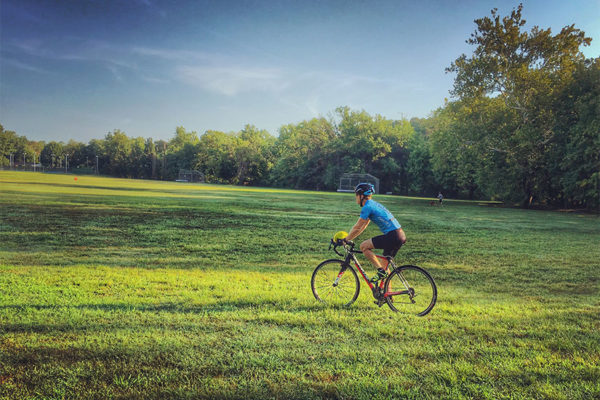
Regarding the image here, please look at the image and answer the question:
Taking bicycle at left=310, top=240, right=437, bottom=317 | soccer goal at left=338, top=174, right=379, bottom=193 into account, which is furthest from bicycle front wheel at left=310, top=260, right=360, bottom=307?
soccer goal at left=338, top=174, right=379, bottom=193

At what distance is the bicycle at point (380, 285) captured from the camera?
5.48 metres

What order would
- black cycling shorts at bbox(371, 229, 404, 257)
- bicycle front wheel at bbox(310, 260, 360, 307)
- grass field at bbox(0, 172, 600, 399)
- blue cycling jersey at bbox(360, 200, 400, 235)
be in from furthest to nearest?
1. bicycle front wheel at bbox(310, 260, 360, 307)
2. black cycling shorts at bbox(371, 229, 404, 257)
3. blue cycling jersey at bbox(360, 200, 400, 235)
4. grass field at bbox(0, 172, 600, 399)

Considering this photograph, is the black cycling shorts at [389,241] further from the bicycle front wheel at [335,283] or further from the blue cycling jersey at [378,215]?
the bicycle front wheel at [335,283]

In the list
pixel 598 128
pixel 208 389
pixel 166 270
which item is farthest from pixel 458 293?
pixel 598 128

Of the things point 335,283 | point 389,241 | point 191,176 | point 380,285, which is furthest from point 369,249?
point 191,176

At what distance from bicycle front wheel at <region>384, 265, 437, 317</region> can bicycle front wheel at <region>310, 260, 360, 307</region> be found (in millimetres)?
536

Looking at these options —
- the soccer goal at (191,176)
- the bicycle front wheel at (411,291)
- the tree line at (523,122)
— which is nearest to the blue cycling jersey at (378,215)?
the bicycle front wheel at (411,291)

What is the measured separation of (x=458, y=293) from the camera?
23.9 ft

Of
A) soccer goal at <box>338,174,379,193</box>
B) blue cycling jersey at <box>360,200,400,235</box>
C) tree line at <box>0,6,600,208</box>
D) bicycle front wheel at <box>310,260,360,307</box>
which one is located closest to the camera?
blue cycling jersey at <box>360,200,400,235</box>

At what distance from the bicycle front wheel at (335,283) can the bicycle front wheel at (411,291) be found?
536 millimetres

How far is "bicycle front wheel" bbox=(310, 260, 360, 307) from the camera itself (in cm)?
594

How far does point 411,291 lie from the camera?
5.55 meters

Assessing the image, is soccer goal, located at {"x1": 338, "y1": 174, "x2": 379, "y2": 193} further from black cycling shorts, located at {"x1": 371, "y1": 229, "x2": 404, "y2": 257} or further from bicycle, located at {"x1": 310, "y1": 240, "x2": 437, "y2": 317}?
black cycling shorts, located at {"x1": 371, "y1": 229, "x2": 404, "y2": 257}

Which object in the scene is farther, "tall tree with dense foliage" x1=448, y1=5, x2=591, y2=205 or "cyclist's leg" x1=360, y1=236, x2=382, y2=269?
"tall tree with dense foliage" x1=448, y1=5, x2=591, y2=205
